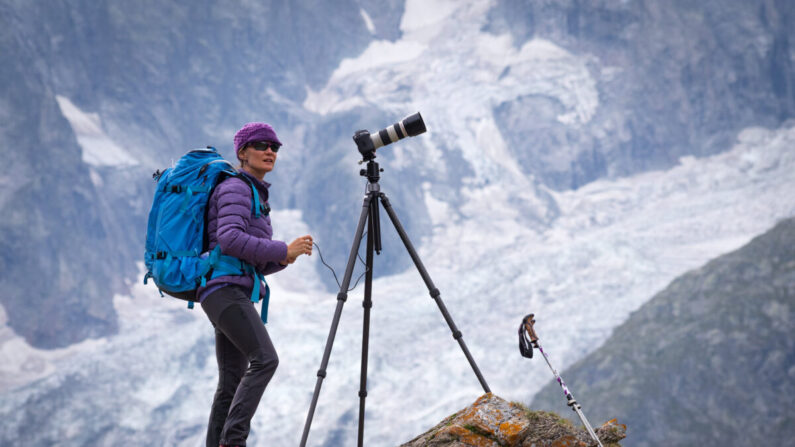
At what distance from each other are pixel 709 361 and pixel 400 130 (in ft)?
380

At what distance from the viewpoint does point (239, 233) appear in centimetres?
342

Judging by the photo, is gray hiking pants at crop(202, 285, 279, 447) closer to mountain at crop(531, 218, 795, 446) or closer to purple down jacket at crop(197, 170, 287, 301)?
purple down jacket at crop(197, 170, 287, 301)

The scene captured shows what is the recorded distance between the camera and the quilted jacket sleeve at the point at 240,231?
11.2ft

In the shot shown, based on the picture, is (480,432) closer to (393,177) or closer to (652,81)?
(393,177)

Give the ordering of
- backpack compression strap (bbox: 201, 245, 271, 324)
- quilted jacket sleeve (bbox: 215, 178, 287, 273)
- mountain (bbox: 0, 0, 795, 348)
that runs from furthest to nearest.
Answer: mountain (bbox: 0, 0, 795, 348), backpack compression strap (bbox: 201, 245, 271, 324), quilted jacket sleeve (bbox: 215, 178, 287, 273)

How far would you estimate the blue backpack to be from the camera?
350 centimetres

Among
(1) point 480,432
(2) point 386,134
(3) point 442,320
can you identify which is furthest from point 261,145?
(3) point 442,320

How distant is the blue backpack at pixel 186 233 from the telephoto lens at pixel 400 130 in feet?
3.98

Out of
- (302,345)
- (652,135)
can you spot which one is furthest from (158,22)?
(652,135)

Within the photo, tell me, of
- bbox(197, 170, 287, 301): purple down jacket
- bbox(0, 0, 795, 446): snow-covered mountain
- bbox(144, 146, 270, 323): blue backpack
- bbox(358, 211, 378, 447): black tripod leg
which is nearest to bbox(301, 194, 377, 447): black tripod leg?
bbox(358, 211, 378, 447): black tripod leg

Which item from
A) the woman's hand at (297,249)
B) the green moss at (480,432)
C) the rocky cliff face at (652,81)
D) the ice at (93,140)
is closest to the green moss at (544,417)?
the green moss at (480,432)

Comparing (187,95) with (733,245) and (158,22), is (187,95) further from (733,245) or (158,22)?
(733,245)

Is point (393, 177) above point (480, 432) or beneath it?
above

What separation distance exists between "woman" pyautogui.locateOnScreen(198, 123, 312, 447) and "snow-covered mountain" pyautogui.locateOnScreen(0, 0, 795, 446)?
91996 millimetres
